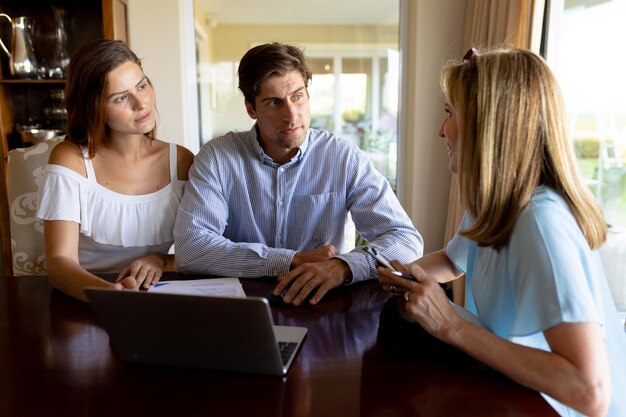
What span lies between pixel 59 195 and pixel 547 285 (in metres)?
1.34

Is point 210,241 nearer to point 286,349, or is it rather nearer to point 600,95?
point 286,349

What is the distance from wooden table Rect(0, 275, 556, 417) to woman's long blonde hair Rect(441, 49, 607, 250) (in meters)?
0.25

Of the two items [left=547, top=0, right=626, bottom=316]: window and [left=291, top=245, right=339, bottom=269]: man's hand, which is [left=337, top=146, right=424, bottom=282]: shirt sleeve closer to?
[left=291, top=245, right=339, bottom=269]: man's hand

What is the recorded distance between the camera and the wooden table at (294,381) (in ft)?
2.63

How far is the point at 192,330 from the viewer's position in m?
0.87

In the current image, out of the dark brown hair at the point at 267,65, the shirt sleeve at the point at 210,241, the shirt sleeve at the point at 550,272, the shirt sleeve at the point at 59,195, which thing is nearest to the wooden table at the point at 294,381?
the shirt sleeve at the point at 550,272

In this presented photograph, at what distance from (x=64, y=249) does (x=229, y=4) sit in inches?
89.1

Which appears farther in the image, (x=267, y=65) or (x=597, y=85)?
(x=597, y=85)

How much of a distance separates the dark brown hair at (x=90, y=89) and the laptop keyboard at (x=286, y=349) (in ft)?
3.43

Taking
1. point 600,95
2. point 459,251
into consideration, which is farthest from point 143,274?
point 600,95

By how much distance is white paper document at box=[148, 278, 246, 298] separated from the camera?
51.0 inches

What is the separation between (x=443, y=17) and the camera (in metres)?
3.09

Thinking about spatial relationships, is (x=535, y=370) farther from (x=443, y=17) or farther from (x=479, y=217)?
(x=443, y=17)

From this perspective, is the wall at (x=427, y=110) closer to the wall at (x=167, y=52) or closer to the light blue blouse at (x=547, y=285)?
the wall at (x=167, y=52)
